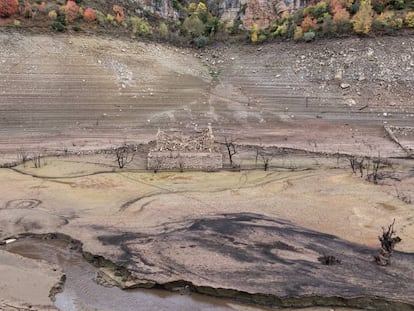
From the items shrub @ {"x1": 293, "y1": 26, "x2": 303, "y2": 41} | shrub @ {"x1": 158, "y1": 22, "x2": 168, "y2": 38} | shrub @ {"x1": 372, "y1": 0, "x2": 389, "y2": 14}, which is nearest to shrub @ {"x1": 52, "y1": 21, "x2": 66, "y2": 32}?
shrub @ {"x1": 158, "y1": 22, "x2": 168, "y2": 38}

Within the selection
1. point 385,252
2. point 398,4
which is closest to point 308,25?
point 398,4

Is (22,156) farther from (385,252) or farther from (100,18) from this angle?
(100,18)

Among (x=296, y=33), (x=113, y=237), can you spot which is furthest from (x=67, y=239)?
(x=296, y=33)

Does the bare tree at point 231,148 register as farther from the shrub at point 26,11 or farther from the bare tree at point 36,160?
the shrub at point 26,11

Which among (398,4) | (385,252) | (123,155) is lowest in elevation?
(385,252)

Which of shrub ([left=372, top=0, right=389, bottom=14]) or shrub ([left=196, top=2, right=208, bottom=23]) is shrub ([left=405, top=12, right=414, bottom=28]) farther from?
shrub ([left=196, top=2, right=208, bottom=23])

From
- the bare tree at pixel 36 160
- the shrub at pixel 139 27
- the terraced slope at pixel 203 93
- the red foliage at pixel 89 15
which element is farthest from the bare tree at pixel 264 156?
the red foliage at pixel 89 15

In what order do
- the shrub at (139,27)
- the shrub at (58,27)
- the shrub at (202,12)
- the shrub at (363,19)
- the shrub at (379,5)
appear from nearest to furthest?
the shrub at (363,19)
the shrub at (58,27)
the shrub at (379,5)
the shrub at (139,27)
the shrub at (202,12)
